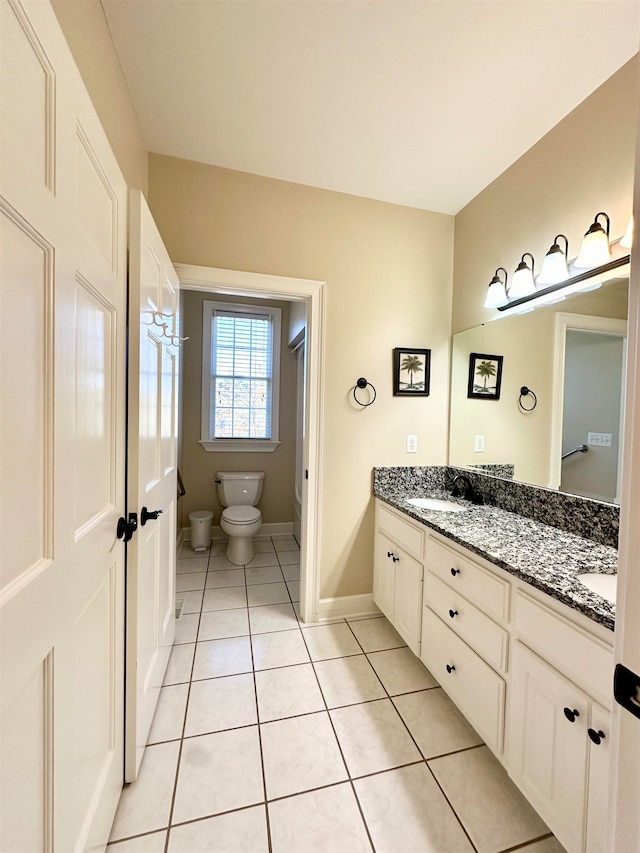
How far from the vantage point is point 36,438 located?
0.61 metres

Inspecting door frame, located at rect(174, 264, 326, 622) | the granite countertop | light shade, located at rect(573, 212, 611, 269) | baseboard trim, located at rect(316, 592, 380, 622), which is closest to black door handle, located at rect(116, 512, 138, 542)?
door frame, located at rect(174, 264, 326, 622)

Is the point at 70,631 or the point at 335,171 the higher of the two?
the point at 335,171

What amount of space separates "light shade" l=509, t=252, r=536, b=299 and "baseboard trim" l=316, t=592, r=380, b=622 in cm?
199

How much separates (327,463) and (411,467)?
0.58 metres

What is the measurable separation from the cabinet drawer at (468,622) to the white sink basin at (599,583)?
311mm

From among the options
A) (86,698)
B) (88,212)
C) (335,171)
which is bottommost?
(86,698)

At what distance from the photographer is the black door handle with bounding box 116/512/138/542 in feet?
3.46

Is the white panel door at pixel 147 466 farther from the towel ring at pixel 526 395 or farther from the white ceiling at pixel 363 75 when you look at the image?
the towel ring at pixel 526 395

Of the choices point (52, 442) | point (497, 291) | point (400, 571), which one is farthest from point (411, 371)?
point (52, 442)

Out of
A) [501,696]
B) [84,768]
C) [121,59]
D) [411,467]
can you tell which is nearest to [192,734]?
[84,768]

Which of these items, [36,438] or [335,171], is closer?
[36,438]

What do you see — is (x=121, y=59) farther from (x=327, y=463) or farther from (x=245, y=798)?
(x=245, y=798)

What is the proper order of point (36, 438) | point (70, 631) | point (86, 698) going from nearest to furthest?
1. point (36, 438)
2. point (70, 631)
3. point (86, 698)

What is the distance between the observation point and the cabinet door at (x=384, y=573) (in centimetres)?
197
